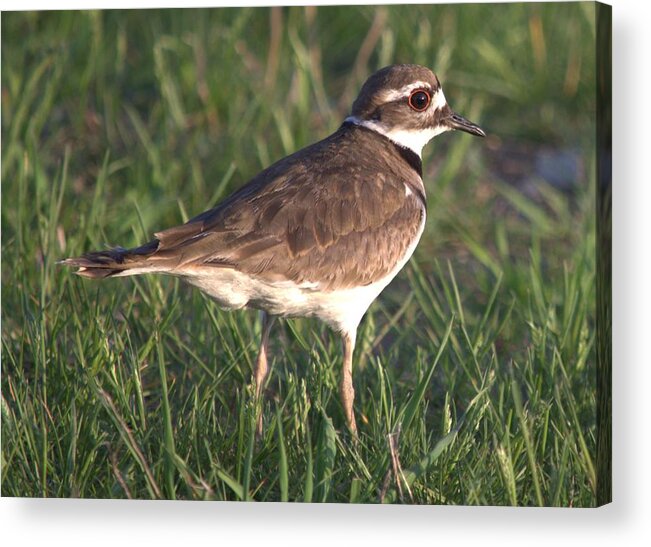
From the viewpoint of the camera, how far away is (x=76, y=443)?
5809 mm

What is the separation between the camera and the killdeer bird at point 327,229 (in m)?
5.52

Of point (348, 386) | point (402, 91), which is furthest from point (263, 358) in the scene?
point (402, 91)

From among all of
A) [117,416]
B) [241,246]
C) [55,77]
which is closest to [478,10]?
[55,77]

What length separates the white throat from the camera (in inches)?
247

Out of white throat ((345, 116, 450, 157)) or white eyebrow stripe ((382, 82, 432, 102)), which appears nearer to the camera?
white eyebrow stripe ((382, 82, 432, 102))

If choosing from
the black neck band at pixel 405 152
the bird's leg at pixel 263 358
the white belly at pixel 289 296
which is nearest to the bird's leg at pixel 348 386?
the white belly at pixel 289 296

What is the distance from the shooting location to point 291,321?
638cm

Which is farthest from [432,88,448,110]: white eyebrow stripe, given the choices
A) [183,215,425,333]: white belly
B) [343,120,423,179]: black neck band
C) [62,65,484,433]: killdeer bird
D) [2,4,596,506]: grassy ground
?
[2,4,596,506]: grassy ground

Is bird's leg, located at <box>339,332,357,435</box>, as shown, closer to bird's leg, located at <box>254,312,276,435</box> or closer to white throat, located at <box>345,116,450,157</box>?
bird's leg, located at <box>254,312,276,435</box>

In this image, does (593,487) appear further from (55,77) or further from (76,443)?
(55,77)

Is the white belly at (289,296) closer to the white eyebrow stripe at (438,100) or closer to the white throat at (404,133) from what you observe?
the white throat at (404,133)

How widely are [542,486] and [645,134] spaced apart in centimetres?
151

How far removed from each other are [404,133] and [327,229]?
745mm

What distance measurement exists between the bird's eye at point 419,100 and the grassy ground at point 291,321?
0.85 m
